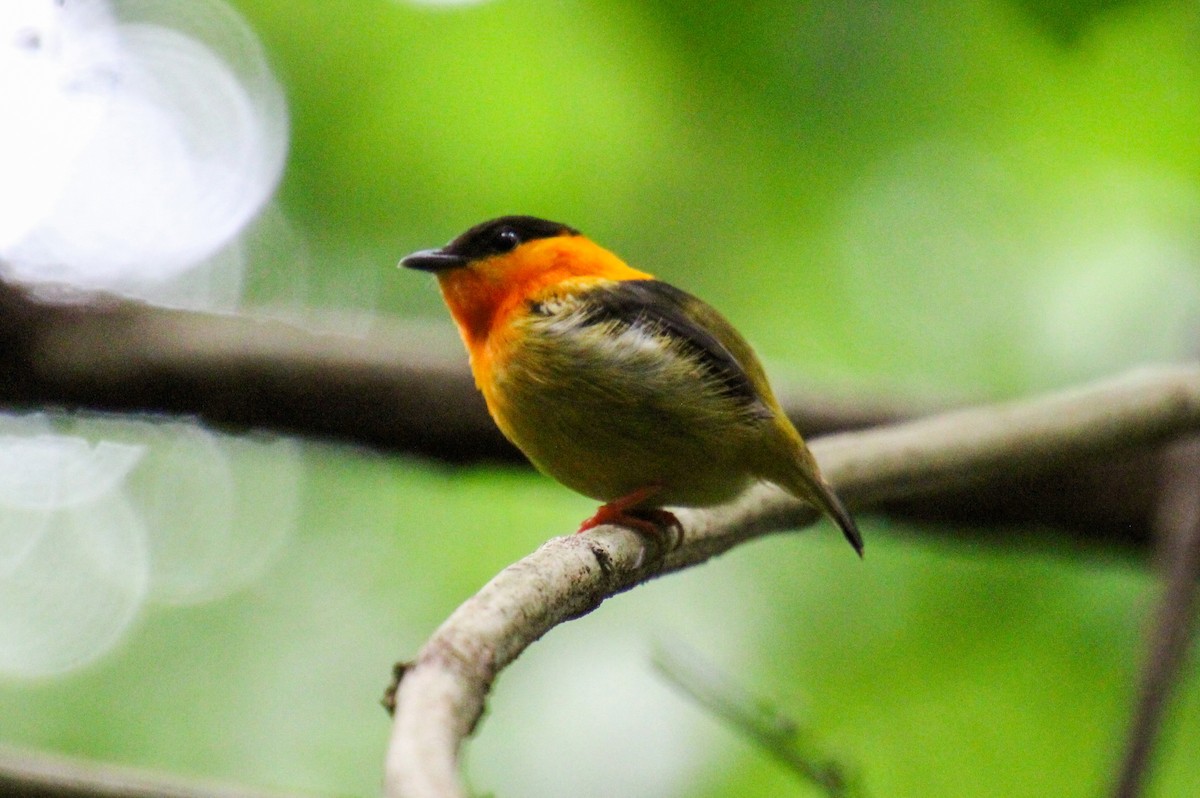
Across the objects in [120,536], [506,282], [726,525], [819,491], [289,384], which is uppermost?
[506,282]

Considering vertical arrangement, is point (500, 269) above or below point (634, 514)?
above

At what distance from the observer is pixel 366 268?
7.16 meters

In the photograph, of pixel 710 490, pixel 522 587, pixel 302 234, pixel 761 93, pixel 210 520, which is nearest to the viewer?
pixel 522 587

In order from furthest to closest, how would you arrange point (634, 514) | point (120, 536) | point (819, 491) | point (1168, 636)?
point (120, 536) → point (1168, 636) → point (634, 514) → point (819, 491)

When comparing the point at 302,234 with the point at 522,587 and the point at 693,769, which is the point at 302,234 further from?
the point at 522,587

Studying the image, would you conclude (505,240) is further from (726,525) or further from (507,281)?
(726,525)

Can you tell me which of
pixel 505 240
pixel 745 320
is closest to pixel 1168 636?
pixel 505 240

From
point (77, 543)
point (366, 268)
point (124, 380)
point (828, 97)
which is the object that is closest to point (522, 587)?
point (124, 380)

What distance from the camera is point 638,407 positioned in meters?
3.10

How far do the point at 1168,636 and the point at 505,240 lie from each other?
2.25 m

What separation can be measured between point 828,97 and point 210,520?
5589 millimetres

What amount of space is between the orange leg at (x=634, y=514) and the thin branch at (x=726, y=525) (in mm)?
61

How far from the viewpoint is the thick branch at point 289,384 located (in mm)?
3496

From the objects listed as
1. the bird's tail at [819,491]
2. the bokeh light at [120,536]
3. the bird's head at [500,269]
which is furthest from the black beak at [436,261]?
the bokeh light at [120,536]
